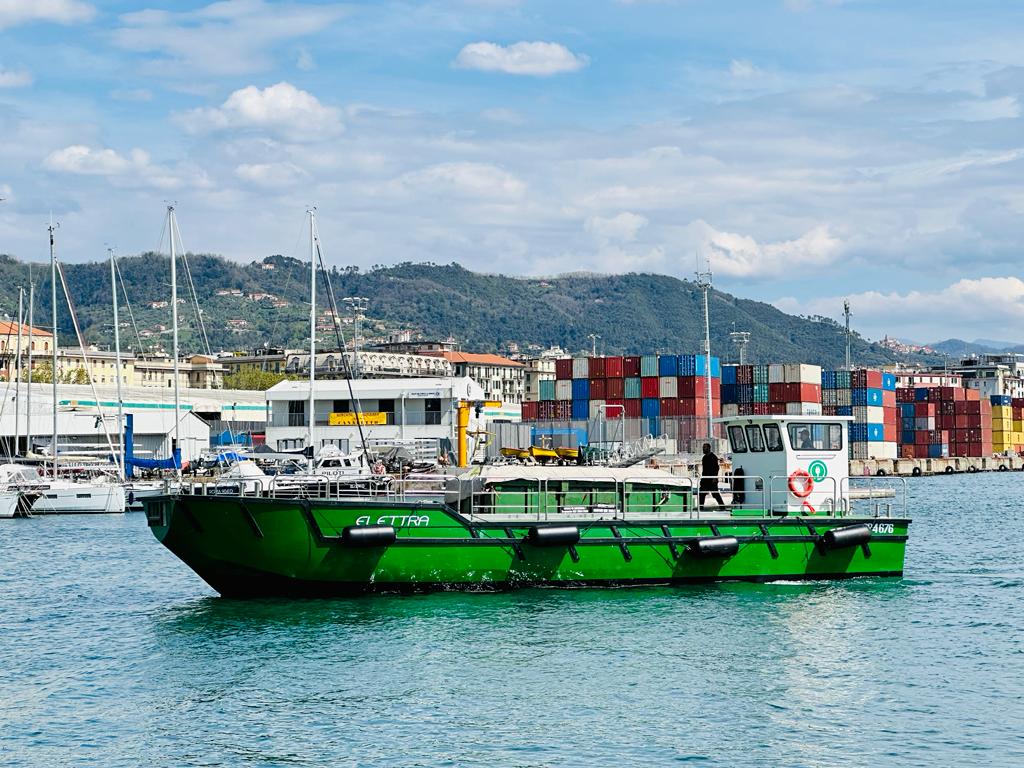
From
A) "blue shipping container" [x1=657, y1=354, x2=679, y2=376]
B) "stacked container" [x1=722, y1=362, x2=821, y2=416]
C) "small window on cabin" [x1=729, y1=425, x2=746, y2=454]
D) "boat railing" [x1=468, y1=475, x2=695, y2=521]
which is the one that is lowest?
"boat railing" [x1=468, y1=475, x2=695, y2=521]

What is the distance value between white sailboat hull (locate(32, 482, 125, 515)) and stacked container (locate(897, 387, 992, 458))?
419 ft

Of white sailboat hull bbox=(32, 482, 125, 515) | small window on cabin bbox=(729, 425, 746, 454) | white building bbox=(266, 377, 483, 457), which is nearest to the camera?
small window on cabin bbox=(729, 425, 746, 454)

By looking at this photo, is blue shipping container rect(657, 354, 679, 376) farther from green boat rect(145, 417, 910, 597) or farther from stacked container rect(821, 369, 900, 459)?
green boat rect(145, 417, 910, 597)

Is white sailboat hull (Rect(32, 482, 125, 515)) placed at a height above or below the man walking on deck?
below

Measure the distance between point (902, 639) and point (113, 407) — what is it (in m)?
74.7

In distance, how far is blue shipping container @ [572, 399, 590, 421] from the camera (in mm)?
115688

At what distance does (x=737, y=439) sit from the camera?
28.4 m

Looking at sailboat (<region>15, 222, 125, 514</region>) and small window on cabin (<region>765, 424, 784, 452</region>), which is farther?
sailboat (<region>15, 222, 125, 514</region>)

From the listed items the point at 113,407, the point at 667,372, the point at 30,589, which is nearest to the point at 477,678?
the point at 30,589

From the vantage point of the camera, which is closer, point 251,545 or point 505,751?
point 505,751

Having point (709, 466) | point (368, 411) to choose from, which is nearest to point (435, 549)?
point (709, 466)

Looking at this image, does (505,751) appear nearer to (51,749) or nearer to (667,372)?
(51,749)

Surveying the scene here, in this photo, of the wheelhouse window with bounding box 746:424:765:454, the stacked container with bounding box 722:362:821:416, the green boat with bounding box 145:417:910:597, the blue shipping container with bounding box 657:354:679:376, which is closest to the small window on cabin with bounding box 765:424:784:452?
the green boat with bounding box 145:417:910:597

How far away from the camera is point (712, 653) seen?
68.1 feet
